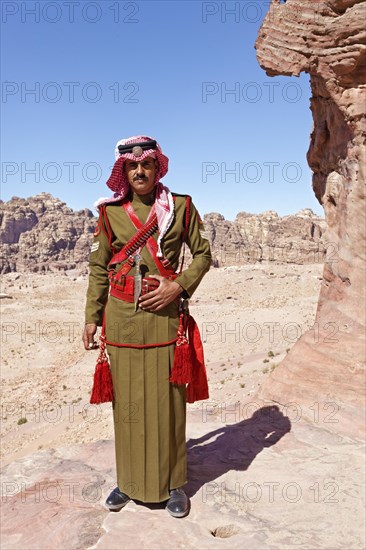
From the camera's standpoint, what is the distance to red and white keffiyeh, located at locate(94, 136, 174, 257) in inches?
130

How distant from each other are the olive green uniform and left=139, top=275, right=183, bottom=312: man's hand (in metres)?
0.08

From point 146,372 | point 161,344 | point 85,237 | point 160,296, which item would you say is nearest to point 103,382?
point 146,372

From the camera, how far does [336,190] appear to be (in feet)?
20.5

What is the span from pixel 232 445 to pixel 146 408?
1793 mm

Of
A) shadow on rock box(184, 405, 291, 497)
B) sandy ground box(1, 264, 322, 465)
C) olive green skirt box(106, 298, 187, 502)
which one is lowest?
sandy ground box(1, 264, 322, 465)

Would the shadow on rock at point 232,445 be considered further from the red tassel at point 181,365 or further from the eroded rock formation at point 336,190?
the red tassel at point 181,365

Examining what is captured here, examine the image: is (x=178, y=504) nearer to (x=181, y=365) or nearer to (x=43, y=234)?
(x=181, y=365)

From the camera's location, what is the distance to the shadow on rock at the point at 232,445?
A: 416cm

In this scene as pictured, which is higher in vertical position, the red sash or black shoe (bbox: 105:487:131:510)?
the red sash

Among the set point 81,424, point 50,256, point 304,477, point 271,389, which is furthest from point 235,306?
point 50,256

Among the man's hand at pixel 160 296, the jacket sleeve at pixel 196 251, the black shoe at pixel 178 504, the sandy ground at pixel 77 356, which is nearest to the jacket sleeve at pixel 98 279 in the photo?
the man's hand at pixel 160 296

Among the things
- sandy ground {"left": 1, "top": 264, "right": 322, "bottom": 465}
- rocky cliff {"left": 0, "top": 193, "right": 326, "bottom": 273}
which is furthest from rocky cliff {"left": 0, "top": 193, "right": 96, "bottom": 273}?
sandy ground {"left": 1, "top": 264, "right": 322, "bottom": 465}

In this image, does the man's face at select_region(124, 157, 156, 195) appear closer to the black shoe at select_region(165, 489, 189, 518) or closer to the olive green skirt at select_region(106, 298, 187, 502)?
the olive green skirt at select_region(106, 298, 187, 502)

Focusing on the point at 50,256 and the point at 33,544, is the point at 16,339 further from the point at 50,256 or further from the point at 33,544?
the point at 50,256
